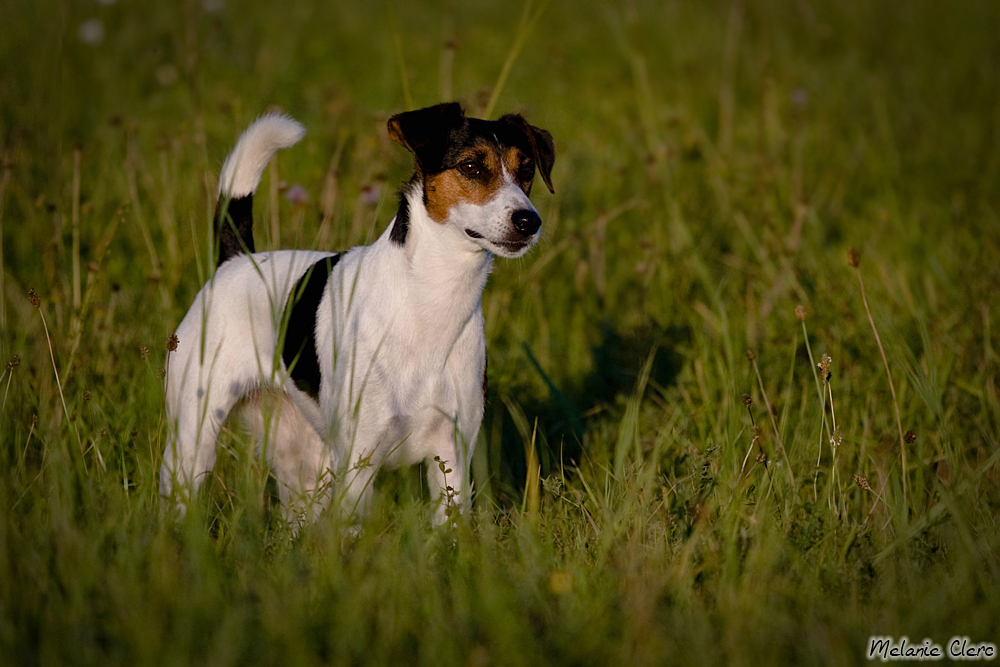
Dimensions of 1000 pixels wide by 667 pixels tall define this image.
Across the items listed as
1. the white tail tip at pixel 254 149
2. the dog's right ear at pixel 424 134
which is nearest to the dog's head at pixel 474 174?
the dog's right ear at pixel 424 134

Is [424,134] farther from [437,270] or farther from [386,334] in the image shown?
[386,334]

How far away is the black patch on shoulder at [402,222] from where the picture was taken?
3346mm

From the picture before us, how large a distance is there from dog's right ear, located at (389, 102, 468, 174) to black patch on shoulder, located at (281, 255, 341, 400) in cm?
54

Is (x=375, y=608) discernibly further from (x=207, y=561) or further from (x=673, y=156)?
(x=673, y=156)

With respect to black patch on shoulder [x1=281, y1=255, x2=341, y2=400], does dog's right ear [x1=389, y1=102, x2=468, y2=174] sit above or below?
above

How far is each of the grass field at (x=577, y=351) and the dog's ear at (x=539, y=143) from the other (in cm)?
16

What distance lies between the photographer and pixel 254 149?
146 inches

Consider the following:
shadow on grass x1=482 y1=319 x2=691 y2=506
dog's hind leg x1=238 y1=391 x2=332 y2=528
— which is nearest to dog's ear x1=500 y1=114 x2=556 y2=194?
shadow on grass x1=482 y1=319 x2=691 y2=506

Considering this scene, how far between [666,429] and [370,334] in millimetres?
1291

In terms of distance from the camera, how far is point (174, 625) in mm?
2297

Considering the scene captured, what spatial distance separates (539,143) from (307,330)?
1.16 m

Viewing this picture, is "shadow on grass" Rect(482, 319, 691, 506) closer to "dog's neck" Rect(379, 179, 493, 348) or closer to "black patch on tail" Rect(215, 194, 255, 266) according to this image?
"dog's neck" Rect(379, 179, 493, 348)

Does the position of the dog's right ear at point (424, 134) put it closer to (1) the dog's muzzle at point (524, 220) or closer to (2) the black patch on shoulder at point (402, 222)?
(2) the black patch on shoulder at point (402, 222)

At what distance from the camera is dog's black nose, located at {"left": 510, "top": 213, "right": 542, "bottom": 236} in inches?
123
